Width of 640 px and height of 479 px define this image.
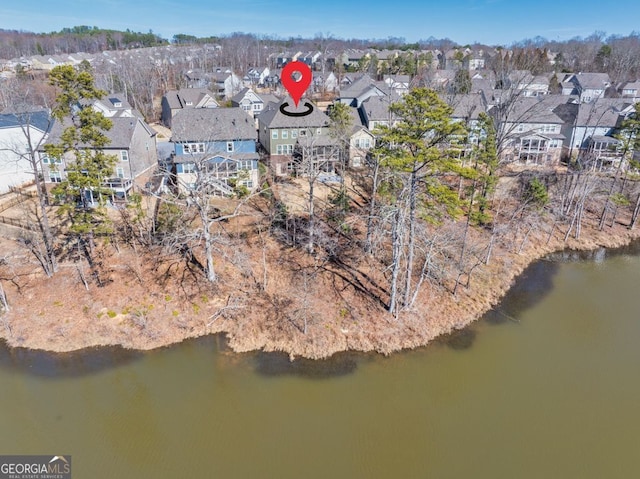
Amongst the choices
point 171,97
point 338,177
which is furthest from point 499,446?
point 171,97

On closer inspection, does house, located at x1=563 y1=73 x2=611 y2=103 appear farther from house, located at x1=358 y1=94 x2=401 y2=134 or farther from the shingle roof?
the shingle roof

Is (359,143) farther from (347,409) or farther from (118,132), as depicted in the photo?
(347,409)

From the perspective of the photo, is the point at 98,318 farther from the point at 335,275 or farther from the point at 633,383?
the point at 633,383

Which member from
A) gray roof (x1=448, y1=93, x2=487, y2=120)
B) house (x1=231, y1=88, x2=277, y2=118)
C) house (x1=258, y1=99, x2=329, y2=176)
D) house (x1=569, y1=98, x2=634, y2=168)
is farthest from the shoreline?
house (x1=231, y1=88, x2=277, y2=118)

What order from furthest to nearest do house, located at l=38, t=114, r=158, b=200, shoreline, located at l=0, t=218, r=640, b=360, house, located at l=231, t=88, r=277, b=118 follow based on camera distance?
house, located at l=231, t=88, r=277, b=118
house, located at l=38, t=114, r=158, b=200
shoreline, located at l=0, t=218, r=640, b=360

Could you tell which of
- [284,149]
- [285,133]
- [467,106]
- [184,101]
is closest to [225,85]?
[184,101]

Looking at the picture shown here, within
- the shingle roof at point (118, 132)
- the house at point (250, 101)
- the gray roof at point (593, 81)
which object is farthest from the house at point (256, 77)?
the gray roof at point (593, 81)

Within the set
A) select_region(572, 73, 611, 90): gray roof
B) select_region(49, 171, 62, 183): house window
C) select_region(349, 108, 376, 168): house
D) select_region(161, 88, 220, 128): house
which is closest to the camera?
select_region(49, 171, 62, 183): house window
